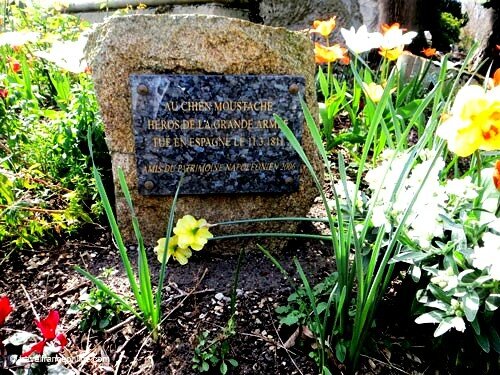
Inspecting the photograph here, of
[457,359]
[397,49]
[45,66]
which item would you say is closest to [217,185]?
[457,359]

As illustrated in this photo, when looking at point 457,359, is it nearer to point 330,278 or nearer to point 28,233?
point 330,278

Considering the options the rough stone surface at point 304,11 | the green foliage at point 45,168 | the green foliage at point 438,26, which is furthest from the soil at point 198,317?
the green foliage at point 438,26

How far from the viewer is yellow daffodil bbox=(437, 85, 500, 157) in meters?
1.08

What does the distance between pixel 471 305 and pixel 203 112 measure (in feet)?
3.63

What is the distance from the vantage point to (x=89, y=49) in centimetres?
176

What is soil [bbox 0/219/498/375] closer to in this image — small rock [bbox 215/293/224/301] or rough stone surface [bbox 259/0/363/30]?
small rock [bbox 215/293/224/301]

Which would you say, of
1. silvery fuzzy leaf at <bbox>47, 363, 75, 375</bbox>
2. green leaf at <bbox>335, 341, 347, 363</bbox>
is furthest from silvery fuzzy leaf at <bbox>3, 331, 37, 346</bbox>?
green leaf at <bbox>335, 341, 347, 363</bbox>

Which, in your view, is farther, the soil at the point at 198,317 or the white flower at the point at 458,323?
the soil at the point at 198,317

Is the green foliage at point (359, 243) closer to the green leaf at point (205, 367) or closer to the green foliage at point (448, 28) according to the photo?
the green leaf at point (205, 367)

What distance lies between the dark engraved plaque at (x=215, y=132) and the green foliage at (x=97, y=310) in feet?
1.48

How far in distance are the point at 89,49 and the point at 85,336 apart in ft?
3.30

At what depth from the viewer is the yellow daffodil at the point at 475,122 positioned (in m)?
1.08

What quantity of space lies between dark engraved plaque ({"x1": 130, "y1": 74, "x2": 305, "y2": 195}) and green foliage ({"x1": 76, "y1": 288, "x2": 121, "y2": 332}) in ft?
1.48

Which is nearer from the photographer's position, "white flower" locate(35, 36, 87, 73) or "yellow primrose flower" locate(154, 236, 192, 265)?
"yellow primrose flower" locate(154, 236, 192, 265)
